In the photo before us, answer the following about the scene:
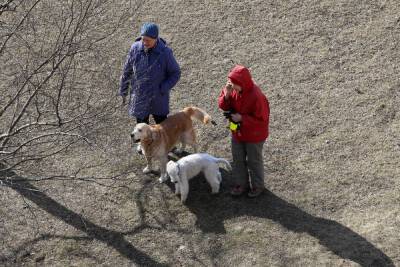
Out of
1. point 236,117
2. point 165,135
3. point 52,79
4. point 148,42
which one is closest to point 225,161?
point 165,135

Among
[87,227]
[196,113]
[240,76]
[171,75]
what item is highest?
[240,76]

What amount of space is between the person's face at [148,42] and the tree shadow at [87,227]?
2189mm

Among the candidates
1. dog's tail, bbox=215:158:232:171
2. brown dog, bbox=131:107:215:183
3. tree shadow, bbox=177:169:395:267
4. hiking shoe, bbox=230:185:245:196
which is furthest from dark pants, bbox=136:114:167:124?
hiking shoe, bbox=230:185:245:196

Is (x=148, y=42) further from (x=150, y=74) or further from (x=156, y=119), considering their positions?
(x=156, y=119)

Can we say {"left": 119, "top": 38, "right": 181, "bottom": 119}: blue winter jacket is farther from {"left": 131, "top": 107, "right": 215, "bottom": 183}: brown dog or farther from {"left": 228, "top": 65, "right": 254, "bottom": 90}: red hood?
{"left": 228, "top": 65, "right": 254, "bottom": 90}: red hood

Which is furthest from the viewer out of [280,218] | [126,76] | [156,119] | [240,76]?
[156,119]

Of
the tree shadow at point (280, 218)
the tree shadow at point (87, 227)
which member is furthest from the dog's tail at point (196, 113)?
the tree shadow at point (87, 227)

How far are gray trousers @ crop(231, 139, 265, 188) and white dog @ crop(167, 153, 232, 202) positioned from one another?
0.27 meters

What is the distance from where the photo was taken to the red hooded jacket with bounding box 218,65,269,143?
7795 mm

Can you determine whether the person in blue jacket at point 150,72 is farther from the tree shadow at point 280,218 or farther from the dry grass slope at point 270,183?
the tree shadow at point 280,218

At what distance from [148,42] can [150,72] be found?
0.42 m

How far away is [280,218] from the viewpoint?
830 cm

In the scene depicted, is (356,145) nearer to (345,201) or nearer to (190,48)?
(345,201)

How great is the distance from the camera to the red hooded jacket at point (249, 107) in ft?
25.6
